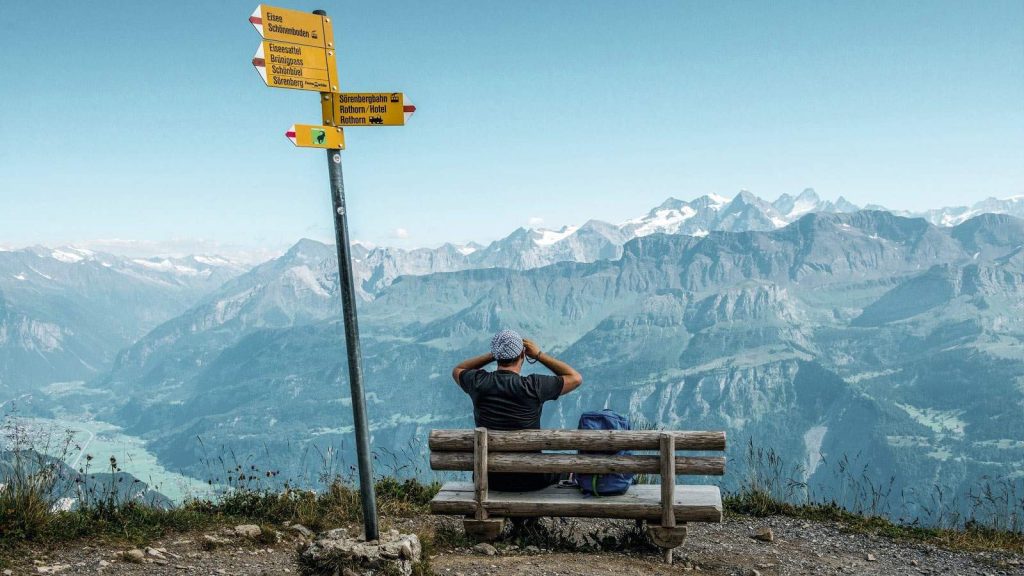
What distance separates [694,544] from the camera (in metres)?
9.91

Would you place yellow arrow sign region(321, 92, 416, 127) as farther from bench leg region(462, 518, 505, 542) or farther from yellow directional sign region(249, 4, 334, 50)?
bench leg region(462, 518, 505, 542)

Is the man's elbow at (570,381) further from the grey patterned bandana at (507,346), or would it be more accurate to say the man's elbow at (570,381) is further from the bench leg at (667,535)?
the bench leg at (667,535)

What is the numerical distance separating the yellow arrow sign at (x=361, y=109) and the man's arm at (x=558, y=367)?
9.85 ft

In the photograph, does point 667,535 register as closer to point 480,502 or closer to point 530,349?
point 480,502

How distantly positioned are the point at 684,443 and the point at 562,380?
150cm

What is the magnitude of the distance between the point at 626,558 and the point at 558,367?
228cm

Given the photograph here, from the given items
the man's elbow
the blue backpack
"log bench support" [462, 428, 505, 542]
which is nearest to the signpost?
"log bench support" [462, 428, 505, 542]

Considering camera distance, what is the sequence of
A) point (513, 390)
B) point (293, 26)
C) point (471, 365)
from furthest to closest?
1. point (471, 365)
2. point (513, 390)
3. point (293, 26)

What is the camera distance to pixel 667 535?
827 cm

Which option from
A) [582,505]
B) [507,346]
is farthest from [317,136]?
[582,505]

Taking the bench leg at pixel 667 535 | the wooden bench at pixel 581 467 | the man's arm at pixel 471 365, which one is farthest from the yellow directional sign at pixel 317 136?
the bench leg at pixel 667 535

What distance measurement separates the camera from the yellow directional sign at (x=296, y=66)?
622 centimetres

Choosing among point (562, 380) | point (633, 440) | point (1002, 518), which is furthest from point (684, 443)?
point (1002, 518)

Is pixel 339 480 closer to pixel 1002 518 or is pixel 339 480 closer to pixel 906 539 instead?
pixel 906 539
